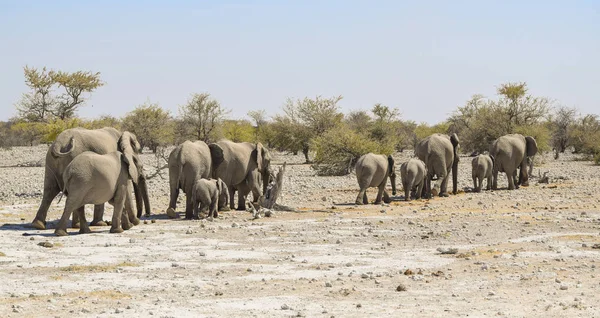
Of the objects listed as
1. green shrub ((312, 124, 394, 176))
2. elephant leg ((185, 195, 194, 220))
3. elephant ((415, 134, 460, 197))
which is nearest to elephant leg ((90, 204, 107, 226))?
elephant leg ((185, 195, 194, 220))

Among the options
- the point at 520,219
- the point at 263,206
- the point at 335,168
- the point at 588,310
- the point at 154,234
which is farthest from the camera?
the point at 335,168

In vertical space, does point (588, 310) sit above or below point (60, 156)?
below

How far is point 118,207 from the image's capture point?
1717 cm

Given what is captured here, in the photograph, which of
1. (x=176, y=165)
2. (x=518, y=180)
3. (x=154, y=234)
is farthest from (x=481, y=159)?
(x=154, y=234)

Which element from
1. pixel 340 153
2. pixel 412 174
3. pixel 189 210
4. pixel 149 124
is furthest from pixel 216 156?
pixel 149 124

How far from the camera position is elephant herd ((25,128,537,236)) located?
1667 centimetres

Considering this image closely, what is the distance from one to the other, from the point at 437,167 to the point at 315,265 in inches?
618

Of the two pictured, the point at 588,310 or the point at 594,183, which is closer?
the point at 588,310

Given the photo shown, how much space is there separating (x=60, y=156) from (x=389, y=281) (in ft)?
29.0

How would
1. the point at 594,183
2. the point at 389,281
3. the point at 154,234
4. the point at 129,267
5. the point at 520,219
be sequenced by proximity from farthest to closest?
1. the point at 594,183
2. the point at 520,219
3. the point at 154,234
4. the point at 129,267
5. the point at 389,281

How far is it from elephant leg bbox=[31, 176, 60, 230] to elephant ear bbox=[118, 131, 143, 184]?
5.39 feet

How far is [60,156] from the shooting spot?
17.9 m

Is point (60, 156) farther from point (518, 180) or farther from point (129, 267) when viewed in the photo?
point (518, 180)

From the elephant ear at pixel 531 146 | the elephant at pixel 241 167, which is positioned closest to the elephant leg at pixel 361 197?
the elephant at pixel 241 167
